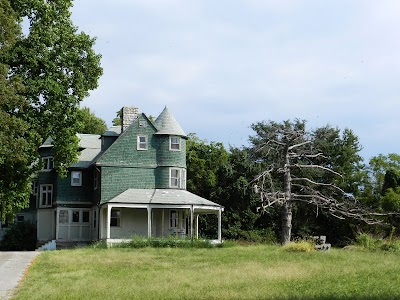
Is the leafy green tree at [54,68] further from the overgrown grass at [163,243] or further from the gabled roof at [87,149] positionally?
the gabled roof at [87,149]

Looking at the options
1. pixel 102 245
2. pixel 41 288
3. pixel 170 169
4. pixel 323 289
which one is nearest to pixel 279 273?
pixel 323 289

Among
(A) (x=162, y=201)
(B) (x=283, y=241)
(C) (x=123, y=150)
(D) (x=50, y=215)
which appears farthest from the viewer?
(D) (x=50, y=215)

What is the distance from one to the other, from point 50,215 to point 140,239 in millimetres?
14106

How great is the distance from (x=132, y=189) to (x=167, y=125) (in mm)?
5228

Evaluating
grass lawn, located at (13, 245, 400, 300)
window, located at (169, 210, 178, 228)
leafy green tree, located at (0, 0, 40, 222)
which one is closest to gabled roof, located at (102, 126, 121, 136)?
window, located at (169, 210, 178, 228)

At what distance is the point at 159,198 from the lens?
41.8 m

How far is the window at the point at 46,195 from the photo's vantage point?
4969cm

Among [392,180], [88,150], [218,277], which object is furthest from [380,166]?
[218,277]

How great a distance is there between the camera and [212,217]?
5172 centimetres

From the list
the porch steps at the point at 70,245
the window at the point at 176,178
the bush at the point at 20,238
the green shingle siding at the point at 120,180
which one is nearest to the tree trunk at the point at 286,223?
the window at the point at 176,178

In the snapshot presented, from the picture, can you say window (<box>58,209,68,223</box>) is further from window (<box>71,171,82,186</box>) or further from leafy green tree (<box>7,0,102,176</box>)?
leafy green tree (<box>7,0,102,176</box>)

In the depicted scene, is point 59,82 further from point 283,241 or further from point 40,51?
point 283,241

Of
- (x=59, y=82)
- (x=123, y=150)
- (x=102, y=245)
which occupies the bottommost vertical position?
(x=102, y=245)

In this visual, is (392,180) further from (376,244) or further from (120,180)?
(120,180)
